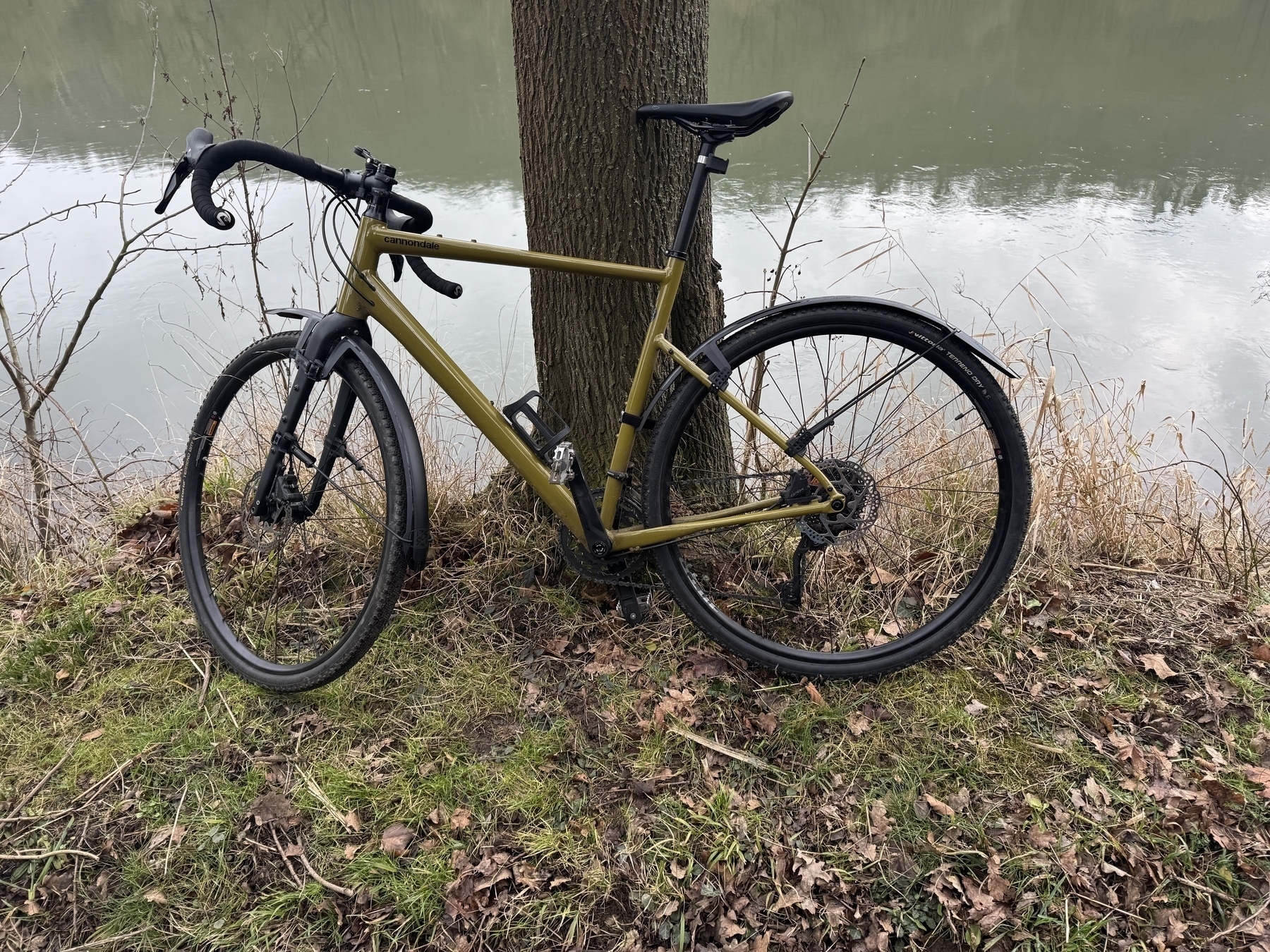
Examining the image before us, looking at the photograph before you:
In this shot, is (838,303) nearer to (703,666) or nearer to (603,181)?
(603,181)

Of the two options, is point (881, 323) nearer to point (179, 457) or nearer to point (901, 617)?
point (901, 617)

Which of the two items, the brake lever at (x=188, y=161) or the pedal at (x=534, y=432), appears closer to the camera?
the brake lever at (x=188, y=161)

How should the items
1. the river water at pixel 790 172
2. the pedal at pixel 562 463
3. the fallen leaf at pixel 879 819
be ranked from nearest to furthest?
the fallen leaf at pixel 879 819, the pedal at pixel 562 463, the river water at pixel 790 172

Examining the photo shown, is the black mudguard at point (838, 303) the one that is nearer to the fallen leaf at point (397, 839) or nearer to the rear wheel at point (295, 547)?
the rear wheel at point (295, 547)

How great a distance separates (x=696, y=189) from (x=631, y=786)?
1.42m

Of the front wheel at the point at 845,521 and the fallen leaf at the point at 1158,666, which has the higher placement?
the front wheel at the point at 845,521

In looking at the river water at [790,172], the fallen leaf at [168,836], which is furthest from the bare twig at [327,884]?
the river water at [790,172]

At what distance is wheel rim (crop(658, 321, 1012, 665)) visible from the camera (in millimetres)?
1845

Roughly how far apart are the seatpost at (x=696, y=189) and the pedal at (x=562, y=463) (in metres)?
0.54

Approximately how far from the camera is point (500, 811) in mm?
1651

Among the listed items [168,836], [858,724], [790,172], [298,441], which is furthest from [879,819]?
[790,172]

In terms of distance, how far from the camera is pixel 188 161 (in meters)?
1.51

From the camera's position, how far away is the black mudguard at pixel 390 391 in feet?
5.62

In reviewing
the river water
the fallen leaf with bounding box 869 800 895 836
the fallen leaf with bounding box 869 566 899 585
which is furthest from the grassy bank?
the river water
